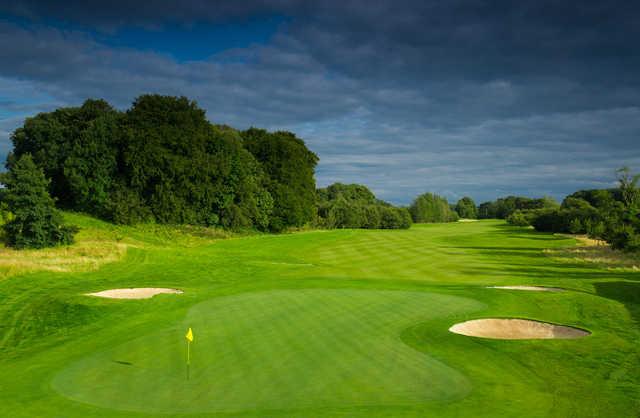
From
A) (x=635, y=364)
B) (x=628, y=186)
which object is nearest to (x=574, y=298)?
(x=635, y=364)

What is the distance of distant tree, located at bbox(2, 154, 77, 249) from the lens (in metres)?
31.2

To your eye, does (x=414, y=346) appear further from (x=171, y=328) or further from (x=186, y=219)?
(x=186, y=219)

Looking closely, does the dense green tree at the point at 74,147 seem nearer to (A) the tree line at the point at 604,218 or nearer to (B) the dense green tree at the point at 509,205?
(A) the tree line at the point at 604,218

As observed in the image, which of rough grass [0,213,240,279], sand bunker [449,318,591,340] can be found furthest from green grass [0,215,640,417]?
rough grass [0,213,240,279]

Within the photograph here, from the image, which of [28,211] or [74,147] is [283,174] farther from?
[28,211]

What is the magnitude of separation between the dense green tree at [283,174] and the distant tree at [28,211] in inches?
1412

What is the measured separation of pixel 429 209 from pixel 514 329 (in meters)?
131

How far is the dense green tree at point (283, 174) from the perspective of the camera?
6638cm

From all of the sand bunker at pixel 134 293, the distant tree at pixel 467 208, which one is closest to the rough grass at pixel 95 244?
the sand bunker at pixel 134 293

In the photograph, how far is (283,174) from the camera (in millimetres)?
67562

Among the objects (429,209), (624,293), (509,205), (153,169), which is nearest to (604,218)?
(624,293)

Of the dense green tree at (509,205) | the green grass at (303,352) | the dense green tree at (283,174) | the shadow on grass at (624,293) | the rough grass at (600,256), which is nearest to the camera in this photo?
the green grass at (303,352)

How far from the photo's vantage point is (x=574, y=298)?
20.2 metres

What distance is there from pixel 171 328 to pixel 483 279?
22683 mm
